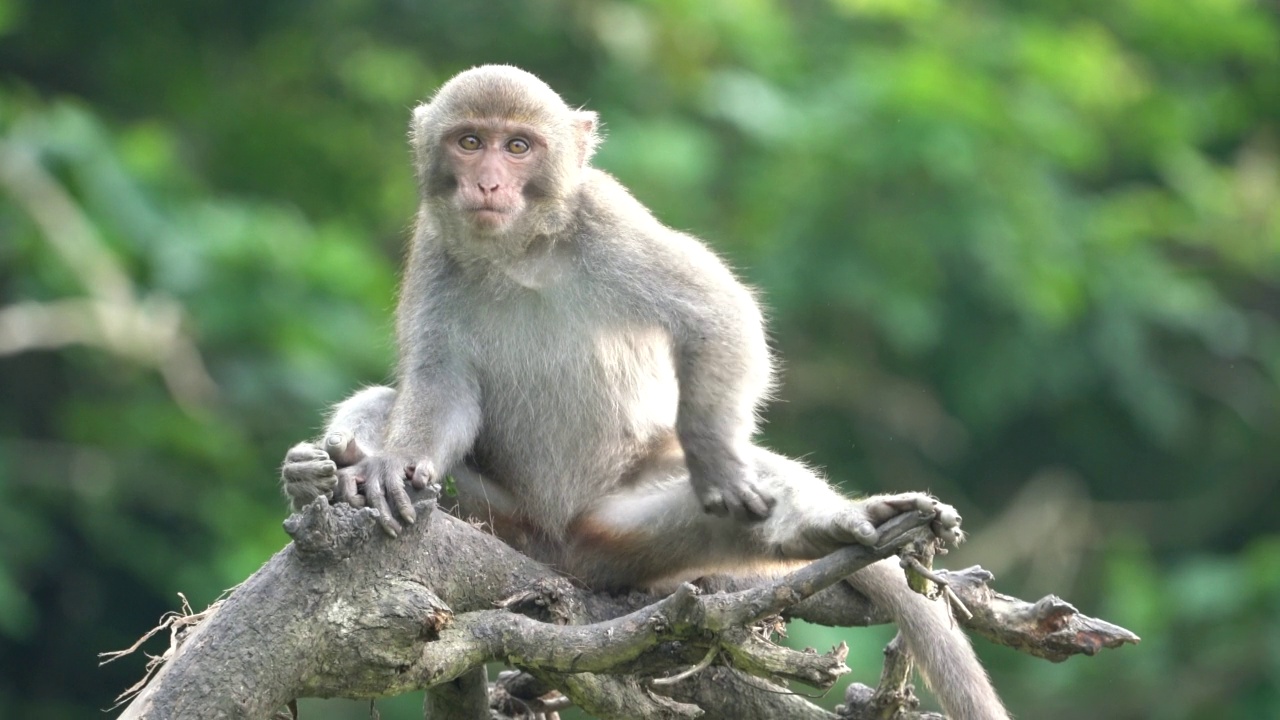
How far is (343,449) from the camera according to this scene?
6348 millimetres

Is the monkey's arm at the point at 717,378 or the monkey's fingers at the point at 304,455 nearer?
the monkey's fingers at the point at 304,455

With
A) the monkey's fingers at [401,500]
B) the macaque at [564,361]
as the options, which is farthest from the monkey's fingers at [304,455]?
the macaque at [564,361]

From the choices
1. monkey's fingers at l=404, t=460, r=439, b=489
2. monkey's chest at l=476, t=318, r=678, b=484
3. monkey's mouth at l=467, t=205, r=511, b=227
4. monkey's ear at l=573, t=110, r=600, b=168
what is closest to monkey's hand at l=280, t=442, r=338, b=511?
monkey's fingers at l=404, t=460, r=439, b=489

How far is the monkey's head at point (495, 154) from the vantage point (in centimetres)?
702

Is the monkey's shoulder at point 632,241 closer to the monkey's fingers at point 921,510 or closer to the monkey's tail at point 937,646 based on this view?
the monkey's tail at point 937,646

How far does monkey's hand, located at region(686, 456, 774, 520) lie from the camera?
21.6 ft

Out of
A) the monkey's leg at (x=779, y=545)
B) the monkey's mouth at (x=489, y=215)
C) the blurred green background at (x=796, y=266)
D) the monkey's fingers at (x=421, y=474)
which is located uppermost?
the blurred green background at (x=796, y=266)

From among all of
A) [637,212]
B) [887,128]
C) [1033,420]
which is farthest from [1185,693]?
[637,212]

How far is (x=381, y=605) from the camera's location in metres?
5.58

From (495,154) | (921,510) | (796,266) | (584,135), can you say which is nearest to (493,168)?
(495,154)

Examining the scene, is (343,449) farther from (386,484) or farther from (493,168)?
(493,168)

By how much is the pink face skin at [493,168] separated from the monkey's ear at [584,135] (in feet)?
0.95

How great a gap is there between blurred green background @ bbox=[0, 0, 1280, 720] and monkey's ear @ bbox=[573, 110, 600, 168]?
4839 mm

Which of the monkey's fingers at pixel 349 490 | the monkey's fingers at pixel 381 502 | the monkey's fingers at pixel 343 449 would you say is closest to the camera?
the monkey's fingers at pixel 381 502
